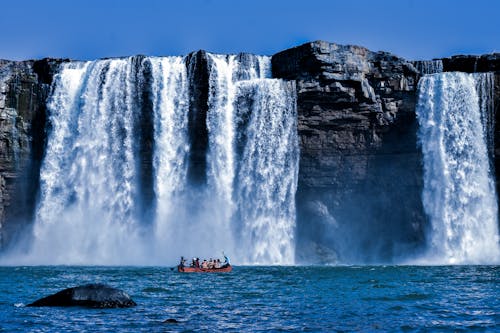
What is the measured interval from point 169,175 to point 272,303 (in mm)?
30490

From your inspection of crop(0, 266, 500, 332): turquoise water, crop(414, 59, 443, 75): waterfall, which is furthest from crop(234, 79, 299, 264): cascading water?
crop(0, 266, 500, 332): turquoise water

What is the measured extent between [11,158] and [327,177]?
82.0 ft

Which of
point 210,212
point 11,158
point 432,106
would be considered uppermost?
point 432,106

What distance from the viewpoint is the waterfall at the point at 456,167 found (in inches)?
2014

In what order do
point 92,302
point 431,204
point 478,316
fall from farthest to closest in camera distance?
1. point 431,204
2. point 92,302
3. point 478,316

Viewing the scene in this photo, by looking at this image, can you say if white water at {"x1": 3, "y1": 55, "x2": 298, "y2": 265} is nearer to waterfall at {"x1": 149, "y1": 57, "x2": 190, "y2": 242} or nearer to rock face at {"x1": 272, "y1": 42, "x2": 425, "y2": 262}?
waterfall at {"x1": 149, "y1": 57, "x2": 190, "y2": 242}

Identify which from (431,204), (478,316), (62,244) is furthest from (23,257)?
(478,316)

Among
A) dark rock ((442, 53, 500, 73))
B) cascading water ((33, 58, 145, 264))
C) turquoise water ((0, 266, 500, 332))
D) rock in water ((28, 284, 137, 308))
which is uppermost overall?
dark rock ((442, 53, 500, 73))

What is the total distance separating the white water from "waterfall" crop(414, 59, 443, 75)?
10.9 meters

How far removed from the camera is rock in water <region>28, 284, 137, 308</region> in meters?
21.8

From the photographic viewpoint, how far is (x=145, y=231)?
53.2 m

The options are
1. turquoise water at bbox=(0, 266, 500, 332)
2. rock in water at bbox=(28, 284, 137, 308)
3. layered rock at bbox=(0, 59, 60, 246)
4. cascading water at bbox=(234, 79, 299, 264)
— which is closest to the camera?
turquoise water at bbox=(0, 266, 500, 332)

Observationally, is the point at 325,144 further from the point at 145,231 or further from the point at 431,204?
the point at 145,231

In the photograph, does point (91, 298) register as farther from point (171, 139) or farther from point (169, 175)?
point (171, 139)
